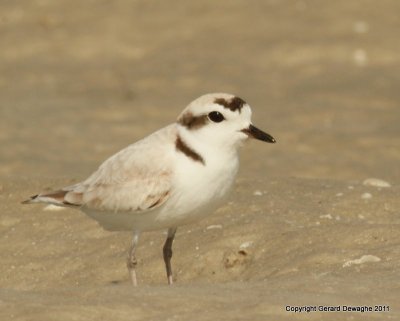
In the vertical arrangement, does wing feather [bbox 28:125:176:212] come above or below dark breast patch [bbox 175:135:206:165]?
below

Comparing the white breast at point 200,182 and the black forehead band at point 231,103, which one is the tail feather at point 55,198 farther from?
the black forehead band at point 231,103

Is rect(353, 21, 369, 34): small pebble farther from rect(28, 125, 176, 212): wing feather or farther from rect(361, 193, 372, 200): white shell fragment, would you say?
rect(28, 125, 176, 212): wing feather

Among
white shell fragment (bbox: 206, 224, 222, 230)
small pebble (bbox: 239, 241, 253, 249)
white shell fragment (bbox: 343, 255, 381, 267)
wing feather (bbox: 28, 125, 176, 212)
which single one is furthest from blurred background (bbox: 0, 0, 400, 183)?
white shell fragment (bbox: 343, 255, 381, 267)

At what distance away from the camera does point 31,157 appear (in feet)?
42.4

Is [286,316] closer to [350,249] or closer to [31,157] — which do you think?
[350,249]

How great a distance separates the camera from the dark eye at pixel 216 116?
7.17 meters

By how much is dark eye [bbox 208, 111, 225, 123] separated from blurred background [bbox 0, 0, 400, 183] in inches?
199

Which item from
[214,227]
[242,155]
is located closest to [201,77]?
[242,155]

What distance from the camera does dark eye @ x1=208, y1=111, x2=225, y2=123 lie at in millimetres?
7169

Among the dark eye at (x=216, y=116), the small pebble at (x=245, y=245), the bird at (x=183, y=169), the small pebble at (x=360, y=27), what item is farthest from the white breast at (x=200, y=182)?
the small pebble at (x=360, y=27)

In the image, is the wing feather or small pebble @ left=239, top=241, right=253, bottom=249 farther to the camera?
small pebble @ left=239, top=241, right=253, bottom=249

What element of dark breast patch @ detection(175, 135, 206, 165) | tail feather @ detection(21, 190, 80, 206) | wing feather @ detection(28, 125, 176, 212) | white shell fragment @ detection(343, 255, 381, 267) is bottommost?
white shell fragment @ detection(343, 255, 381, 267)

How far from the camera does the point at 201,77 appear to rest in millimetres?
16719
